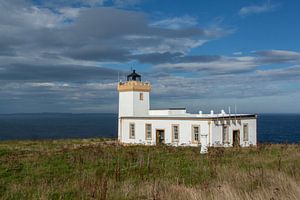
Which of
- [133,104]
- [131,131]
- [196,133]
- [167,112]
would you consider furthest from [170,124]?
[133,104]

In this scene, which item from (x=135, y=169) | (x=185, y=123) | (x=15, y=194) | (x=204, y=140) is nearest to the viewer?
(x=15, y=194)

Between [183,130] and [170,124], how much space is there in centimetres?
127

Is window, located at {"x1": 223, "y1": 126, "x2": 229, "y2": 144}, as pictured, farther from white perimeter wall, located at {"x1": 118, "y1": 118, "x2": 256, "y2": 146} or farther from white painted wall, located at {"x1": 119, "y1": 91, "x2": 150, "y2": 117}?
white painted wall, located at {"x1": 119, "y1": 91, "x2": 150, "y2": 117}

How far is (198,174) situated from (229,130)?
18.3 meters

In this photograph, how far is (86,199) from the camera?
6.71m

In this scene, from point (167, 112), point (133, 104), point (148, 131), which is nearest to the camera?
point (148, 131)

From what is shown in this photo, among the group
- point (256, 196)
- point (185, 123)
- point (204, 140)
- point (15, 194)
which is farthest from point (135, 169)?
point (185, 123)

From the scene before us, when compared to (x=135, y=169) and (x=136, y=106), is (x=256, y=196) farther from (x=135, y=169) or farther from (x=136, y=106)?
(x=136, y=106)

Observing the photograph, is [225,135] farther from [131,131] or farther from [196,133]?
[131,131]

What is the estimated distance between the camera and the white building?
88.0ft

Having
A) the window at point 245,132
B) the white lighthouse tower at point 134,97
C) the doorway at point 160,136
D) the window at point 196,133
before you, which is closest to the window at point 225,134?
the window at point 196,133

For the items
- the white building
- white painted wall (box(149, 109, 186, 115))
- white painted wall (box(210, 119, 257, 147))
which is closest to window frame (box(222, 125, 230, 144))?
the white building

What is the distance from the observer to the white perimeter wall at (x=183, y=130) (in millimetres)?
26406

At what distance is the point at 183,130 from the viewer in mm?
27781
